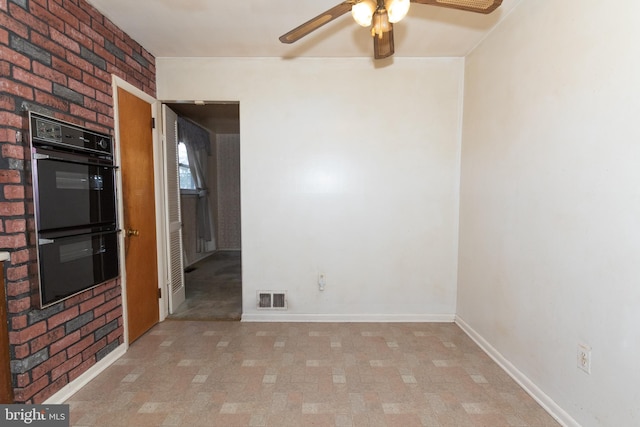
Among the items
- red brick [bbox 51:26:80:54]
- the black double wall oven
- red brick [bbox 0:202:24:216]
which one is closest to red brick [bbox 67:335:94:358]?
the black double wall oven

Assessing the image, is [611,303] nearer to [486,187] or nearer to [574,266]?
[574,266]

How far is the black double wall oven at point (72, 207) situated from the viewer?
5.14ft

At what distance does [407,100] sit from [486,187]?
1.09 m

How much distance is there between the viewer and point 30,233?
5.08 feet

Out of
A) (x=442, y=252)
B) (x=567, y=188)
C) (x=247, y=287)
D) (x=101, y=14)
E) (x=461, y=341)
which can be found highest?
(x=101, y=14)

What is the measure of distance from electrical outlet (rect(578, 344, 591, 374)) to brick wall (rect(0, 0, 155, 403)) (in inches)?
114

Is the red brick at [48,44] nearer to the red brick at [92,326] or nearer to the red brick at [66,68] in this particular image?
the red brick at [66,68]

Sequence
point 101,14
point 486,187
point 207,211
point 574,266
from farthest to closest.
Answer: point 207,211
point 486,187
point 101,14
point 574,266

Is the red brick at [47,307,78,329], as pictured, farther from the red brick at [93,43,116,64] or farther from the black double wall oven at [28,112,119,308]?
the red brick at [93,43,116,64]

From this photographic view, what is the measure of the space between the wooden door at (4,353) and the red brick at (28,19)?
1.26 m

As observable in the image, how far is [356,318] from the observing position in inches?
113

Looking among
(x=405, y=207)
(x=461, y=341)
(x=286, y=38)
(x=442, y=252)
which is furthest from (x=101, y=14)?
(x=461, y=341)

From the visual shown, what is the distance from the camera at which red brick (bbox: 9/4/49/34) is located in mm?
1478

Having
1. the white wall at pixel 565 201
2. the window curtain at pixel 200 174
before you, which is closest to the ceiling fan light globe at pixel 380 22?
the white wall at pixel 565 201
